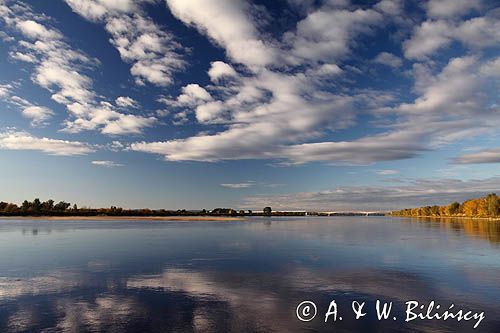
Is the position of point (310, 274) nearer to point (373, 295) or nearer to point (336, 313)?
point (373, 295)

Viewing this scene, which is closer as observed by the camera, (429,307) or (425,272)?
(429,307)

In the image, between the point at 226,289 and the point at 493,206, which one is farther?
the point at 493,206

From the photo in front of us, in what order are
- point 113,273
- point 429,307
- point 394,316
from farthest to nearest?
point 113,273 < point 429,307 < point 394,316

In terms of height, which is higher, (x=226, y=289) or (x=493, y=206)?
(x=493, y=206)

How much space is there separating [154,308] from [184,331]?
12.5 ft

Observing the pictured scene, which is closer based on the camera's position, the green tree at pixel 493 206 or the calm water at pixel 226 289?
the calm water at pixel 226 289

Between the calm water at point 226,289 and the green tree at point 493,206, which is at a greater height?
the green tree at point 493,206

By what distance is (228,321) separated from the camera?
15219mm

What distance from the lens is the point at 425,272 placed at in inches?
1092

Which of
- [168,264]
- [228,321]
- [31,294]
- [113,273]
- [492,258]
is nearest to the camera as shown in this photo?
[228,321]

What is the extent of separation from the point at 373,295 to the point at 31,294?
1864 cm

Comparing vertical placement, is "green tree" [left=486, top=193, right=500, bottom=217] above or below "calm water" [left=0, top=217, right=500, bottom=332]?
above

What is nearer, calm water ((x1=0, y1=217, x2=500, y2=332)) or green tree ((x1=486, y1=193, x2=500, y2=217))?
calm water ((x1=0, y1=217, x2=500, y2=332))

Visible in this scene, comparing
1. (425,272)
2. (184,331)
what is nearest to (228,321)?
(184,331)
